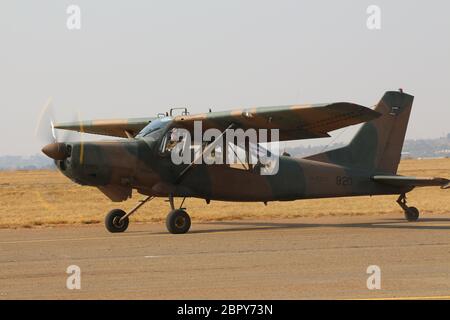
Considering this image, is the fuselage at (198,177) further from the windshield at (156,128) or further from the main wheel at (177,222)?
the main wheel at (177,222)

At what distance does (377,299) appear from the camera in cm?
898

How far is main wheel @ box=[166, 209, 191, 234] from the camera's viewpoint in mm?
18359

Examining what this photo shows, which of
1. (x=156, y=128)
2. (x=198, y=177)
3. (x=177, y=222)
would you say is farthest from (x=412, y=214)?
(x=156, y=128)

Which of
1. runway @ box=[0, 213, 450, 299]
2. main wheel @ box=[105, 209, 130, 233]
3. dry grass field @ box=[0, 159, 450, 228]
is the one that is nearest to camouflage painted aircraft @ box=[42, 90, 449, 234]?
main wheel @ box=[105, 209, 130, 233]

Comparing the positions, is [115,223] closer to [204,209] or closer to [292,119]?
[292,119]

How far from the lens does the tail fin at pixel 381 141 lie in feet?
72.5

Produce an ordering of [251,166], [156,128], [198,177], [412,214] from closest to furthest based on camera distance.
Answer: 1. [156,128]
2. [198,177]
3. [251,166]
4. [412,214]

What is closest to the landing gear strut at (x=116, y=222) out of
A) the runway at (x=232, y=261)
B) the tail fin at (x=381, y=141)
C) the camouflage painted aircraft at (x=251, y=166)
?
the camouflage painted aircraft at (x=251, y=166)

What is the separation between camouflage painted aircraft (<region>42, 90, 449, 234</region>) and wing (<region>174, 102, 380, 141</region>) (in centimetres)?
2

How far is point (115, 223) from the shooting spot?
19312 mm

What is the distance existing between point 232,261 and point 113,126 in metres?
10.9

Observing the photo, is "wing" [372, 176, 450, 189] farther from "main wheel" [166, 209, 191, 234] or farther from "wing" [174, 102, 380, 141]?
"main wheel" [166, 209, 191, 234]
